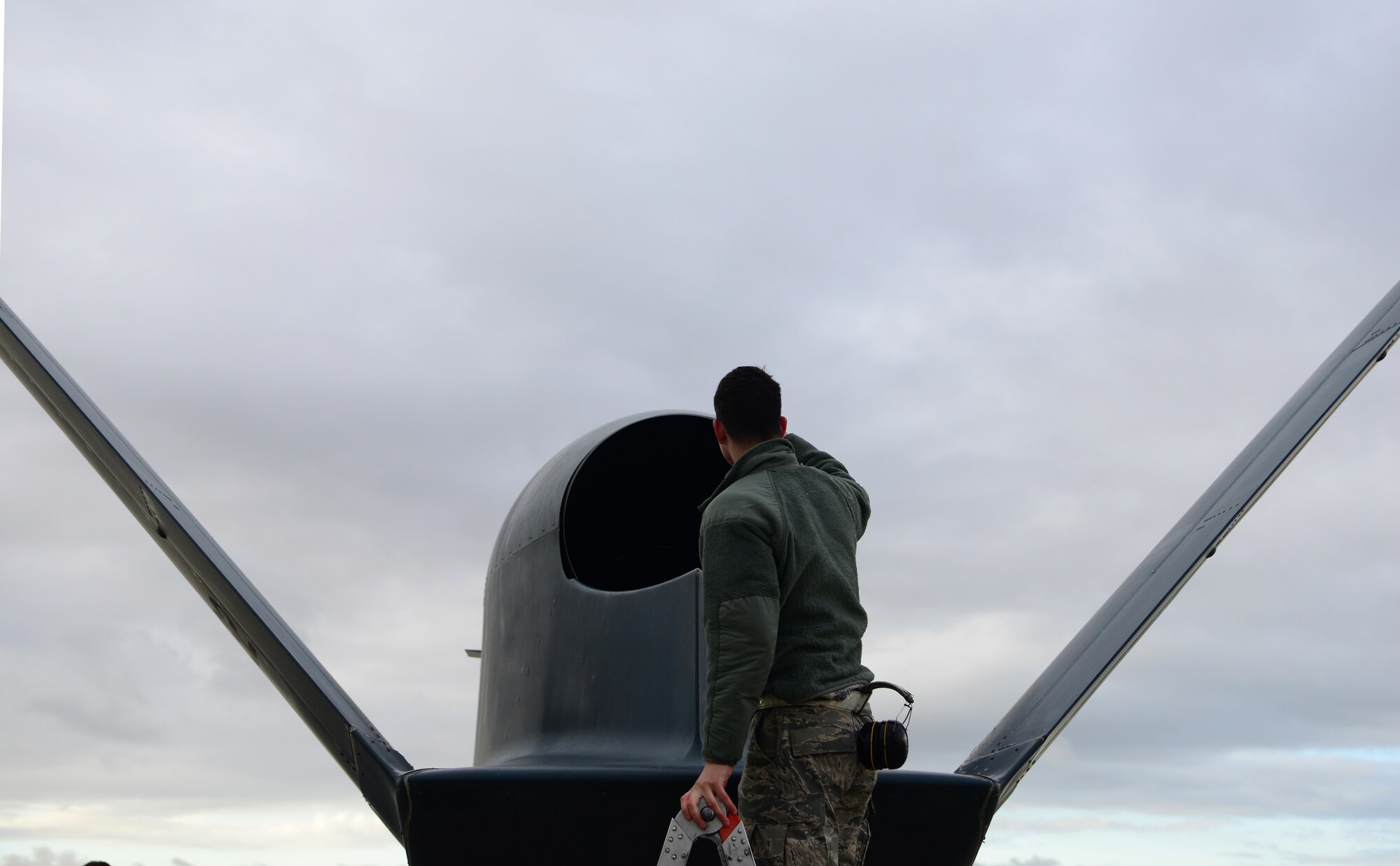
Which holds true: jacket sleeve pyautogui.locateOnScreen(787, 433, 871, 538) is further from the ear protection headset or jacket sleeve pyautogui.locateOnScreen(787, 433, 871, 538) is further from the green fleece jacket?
the ear protection headset

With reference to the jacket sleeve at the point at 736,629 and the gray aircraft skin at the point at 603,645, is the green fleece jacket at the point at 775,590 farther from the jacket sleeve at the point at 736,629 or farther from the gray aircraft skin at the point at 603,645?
the gray aircraft skin at the point at 603,645

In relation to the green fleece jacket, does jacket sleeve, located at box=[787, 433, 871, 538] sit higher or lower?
higher

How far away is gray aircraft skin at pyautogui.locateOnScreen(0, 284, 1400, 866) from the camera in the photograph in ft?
11.4

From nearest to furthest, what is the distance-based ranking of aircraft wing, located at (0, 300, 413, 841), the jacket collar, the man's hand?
1. the man's hand
2. the jacket collar
3. aircraft wing, located at (0, 300, 413, 841)

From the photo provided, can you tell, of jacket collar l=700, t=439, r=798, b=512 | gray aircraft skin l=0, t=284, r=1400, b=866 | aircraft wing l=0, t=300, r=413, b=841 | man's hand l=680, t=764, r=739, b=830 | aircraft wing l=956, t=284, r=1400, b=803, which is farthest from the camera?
aircraft wing l=956, t=284, r=1400, b=803

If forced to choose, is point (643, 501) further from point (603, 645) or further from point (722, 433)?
point (722, 433)

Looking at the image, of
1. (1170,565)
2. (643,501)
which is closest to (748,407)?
(643,501)

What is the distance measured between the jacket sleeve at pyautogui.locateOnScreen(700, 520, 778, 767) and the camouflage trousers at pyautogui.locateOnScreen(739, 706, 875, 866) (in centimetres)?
15

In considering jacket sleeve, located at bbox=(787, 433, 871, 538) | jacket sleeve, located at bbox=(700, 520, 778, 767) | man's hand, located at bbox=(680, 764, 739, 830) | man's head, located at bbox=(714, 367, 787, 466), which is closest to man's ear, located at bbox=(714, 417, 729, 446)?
man's head, located at bbox=(714, 367, 787, 466)

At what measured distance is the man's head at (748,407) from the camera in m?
3.25

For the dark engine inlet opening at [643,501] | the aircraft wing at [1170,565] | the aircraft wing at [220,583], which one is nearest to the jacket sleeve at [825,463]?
the aircraft wing at [1170,565]

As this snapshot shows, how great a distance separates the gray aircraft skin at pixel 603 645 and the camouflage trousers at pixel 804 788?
1.26 feet

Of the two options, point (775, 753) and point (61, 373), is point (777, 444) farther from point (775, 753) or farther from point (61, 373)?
point (61, 373)

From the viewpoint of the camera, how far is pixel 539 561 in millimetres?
4480
